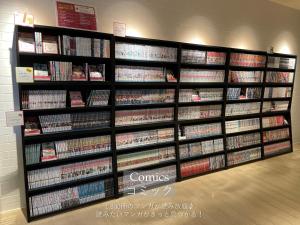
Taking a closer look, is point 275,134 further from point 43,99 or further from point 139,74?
point 43,99

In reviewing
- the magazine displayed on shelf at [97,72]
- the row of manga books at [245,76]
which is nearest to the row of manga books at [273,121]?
the row of manga books at [245,76]

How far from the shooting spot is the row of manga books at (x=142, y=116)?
290 cm

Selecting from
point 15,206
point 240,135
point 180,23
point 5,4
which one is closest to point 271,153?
point 240,135

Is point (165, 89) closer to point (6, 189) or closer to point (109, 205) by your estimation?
point (109, 205)

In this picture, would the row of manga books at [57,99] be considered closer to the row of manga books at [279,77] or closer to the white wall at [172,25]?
the white wall at [172,25]

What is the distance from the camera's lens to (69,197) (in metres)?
2.62

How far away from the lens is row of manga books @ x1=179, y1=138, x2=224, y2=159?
3.40 meters

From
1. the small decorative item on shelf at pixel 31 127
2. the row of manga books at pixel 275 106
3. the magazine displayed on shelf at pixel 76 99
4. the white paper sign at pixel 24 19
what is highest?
the white paper sign at pixel 24 19

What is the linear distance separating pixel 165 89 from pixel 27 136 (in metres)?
1.75

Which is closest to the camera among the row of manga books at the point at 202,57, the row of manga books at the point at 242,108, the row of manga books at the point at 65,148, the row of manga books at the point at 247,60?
the row of manga books at the point at 65,148

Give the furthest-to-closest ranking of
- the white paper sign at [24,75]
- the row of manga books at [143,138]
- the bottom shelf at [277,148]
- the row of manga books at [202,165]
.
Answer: the bottom shelf at [277,148] < the row of manga books at [202,165] < the row of manga books at [143,138] < the white paper sign at [24,75]

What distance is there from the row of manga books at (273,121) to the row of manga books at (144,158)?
2.08 m

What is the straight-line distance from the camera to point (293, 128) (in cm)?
503

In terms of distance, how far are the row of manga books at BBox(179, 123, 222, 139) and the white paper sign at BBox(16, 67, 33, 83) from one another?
2.06 metres
